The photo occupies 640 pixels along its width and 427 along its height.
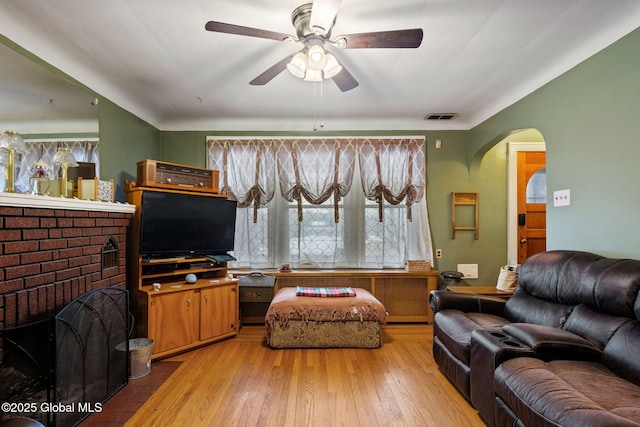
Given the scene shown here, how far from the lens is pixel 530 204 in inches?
157

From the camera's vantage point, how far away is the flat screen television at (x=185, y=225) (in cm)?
288

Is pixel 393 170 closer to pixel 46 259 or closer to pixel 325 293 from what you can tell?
pixel 325 293

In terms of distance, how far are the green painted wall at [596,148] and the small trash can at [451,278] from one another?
1.24 m

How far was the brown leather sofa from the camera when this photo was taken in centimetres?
132

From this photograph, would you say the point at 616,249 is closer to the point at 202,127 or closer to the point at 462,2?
the point at 462,2

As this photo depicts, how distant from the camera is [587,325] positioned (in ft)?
6.05

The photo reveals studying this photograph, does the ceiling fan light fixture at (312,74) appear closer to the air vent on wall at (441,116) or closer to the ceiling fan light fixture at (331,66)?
the ceiling fan light fixture at (331,66)

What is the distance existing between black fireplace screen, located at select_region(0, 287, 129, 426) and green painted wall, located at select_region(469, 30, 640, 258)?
3.65 m

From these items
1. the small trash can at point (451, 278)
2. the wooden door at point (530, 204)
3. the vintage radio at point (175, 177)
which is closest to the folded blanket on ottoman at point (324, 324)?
the small trash can at point (451, 278)

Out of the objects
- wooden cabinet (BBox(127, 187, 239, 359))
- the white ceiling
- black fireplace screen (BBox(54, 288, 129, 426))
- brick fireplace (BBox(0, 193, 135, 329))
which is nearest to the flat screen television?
wooden cabinet (BBox(127, 187, 239, 359))

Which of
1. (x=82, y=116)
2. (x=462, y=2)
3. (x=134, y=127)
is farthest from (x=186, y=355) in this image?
(x=462, y=2)

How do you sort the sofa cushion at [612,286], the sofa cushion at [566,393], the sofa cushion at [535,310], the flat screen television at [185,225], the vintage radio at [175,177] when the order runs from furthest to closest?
the vintage radio at [175,177] < the flat screen television at [185,225] < the sofa cushion at [535,310] < the sofa cushion at [612,286] < the sofa cushion at [566,393]

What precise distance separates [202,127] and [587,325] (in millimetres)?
4357

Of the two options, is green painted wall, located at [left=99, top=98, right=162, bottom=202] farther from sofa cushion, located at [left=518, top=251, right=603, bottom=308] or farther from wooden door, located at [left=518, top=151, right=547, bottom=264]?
wooden door, located at [left=518, top=151, right=547, bottom=264]
